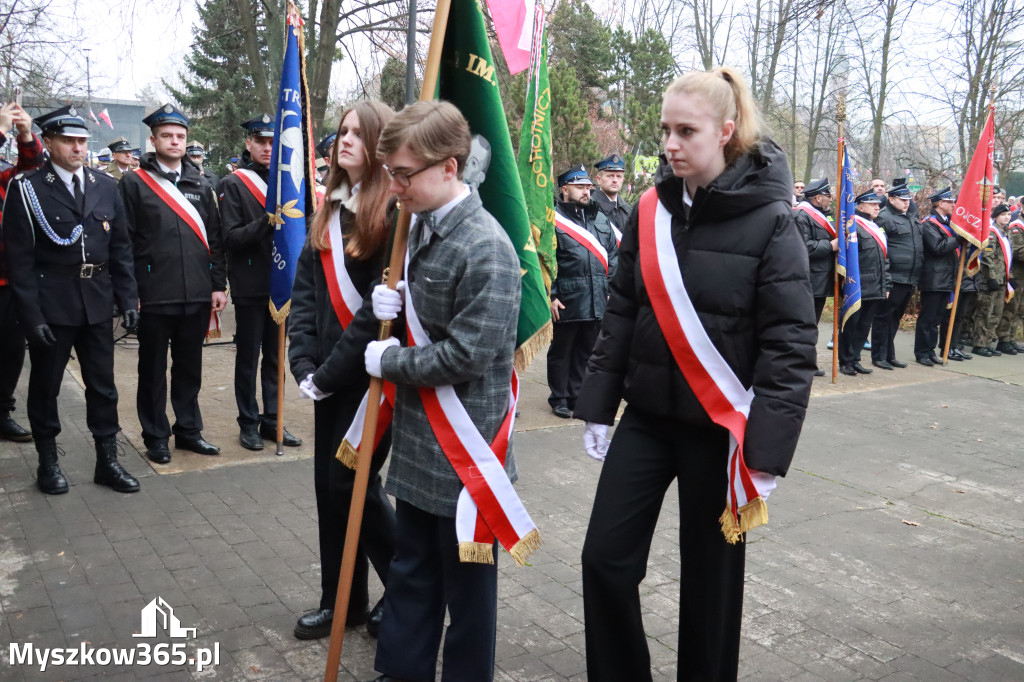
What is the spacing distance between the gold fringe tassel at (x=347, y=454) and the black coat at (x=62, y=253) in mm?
2803

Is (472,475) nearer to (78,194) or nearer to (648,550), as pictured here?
(648,550)

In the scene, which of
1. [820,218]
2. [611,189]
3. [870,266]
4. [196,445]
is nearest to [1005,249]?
[870,266]

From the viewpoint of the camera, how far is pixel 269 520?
5.23 m

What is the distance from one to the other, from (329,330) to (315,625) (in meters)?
1.22

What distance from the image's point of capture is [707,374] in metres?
2.91

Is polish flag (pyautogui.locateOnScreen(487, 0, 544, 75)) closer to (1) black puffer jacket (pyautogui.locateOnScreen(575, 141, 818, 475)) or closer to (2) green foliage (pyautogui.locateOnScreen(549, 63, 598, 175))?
(1) black puffer jacket (pyautogui.locateOnScreen(575, 141, 818, 475))

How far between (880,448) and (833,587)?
11.3 feet

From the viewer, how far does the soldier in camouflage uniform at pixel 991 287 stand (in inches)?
530

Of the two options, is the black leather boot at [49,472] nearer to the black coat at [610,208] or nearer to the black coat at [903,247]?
the black coat at [610,208]

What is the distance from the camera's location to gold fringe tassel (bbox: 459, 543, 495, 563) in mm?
3016

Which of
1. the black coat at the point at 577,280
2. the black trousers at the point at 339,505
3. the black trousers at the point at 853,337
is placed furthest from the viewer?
the black trousers at the point at 853,337

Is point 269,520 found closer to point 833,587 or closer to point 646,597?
point 646,597

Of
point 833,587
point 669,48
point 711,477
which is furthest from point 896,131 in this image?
point 711,477

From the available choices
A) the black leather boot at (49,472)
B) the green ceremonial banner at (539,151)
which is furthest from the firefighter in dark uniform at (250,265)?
the green ceremonial banner at (539,151)
